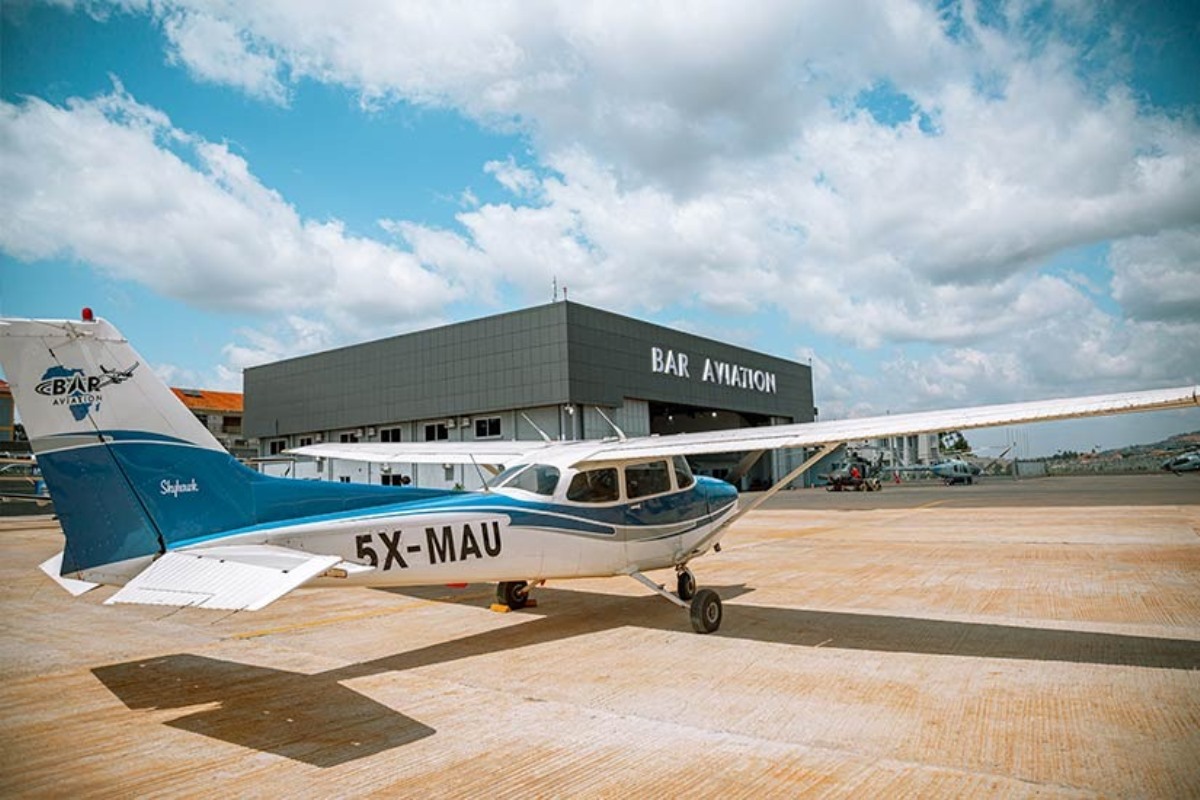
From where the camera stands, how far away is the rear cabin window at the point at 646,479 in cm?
834

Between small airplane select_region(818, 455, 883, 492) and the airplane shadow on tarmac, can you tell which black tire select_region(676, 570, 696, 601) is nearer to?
the airplane shadow on tarmac

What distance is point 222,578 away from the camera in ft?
15.5

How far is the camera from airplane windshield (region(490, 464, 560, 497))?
7.59 metres

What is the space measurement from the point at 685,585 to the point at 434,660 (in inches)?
135

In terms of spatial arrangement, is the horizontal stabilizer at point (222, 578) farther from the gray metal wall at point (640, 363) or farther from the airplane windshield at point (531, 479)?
the gray metal wall at point (640, 363)

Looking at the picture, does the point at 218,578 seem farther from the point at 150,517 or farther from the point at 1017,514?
the point at 1017,514

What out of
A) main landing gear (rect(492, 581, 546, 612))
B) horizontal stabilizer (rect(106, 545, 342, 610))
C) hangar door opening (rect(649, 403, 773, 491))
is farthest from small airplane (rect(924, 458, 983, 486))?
horizontal stabilizer (rect(106, 545, 342, 610))

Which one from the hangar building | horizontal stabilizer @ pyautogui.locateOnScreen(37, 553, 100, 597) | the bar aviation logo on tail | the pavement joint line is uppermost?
the hangar building

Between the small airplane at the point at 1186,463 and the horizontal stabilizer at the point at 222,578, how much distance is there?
232 feet

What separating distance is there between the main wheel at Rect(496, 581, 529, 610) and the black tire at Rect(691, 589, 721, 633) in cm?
252

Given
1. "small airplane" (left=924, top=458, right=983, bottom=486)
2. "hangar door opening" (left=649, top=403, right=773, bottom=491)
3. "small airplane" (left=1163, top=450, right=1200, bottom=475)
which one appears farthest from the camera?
"small airplane" (left=1163, top=450, right=1200, bottom=475)

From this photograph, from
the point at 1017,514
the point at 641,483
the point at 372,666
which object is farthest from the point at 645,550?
the point at 1017,514

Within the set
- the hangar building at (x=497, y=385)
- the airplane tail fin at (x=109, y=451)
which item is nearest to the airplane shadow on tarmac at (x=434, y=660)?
the airplane tail fin at (x=109, y=451)

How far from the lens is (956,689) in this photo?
5.66 m
